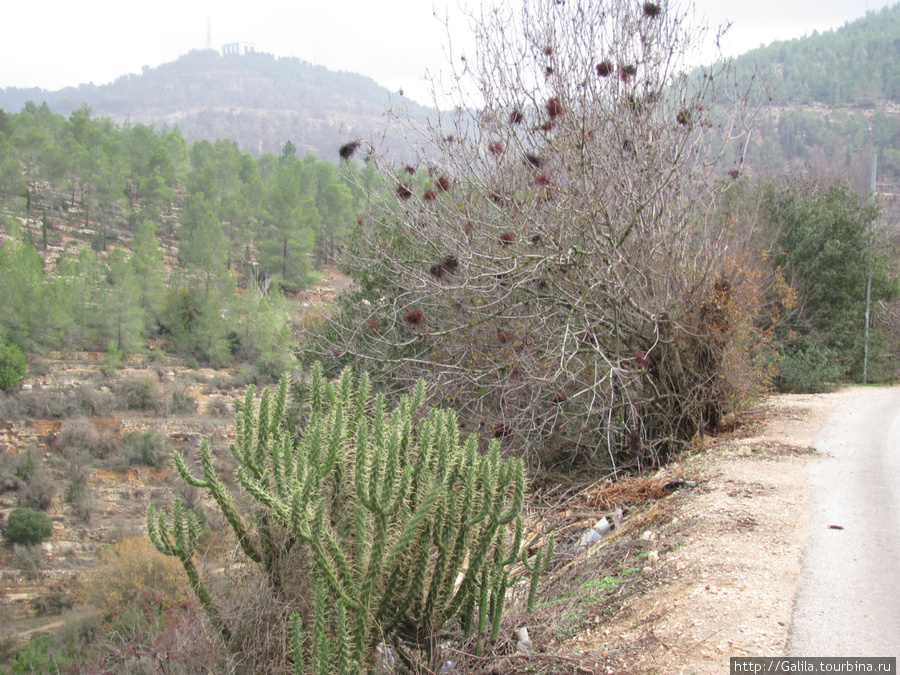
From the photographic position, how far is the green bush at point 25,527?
72.6ft

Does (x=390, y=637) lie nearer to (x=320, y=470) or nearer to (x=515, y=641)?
(x=515, y=641)

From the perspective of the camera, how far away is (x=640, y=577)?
3643 mm

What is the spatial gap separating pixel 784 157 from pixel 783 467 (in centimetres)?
6642

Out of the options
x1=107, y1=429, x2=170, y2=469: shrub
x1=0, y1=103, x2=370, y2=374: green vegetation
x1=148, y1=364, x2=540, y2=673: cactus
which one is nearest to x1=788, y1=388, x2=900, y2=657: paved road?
x1=148, y1=364, x2=540, y2=673: cactus

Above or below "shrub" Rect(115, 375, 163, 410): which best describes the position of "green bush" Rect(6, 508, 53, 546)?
below

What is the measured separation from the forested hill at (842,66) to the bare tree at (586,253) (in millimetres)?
84011

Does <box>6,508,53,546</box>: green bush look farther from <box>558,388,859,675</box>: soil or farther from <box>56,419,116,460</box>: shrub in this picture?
<box>558,388,859,675</box>: soil

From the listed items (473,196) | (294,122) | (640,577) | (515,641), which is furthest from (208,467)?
(294,122)

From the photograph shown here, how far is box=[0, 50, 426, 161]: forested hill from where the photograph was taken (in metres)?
121

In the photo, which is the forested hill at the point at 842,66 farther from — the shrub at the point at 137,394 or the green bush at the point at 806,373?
the shrub at the point at 137,394

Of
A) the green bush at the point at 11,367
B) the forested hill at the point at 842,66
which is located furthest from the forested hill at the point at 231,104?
the green bush at the point at 11,367

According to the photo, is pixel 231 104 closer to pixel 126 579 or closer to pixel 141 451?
pixel 141 451

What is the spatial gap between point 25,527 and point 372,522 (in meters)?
25.3

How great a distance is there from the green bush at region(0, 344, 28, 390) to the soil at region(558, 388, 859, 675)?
32911 millimetres
